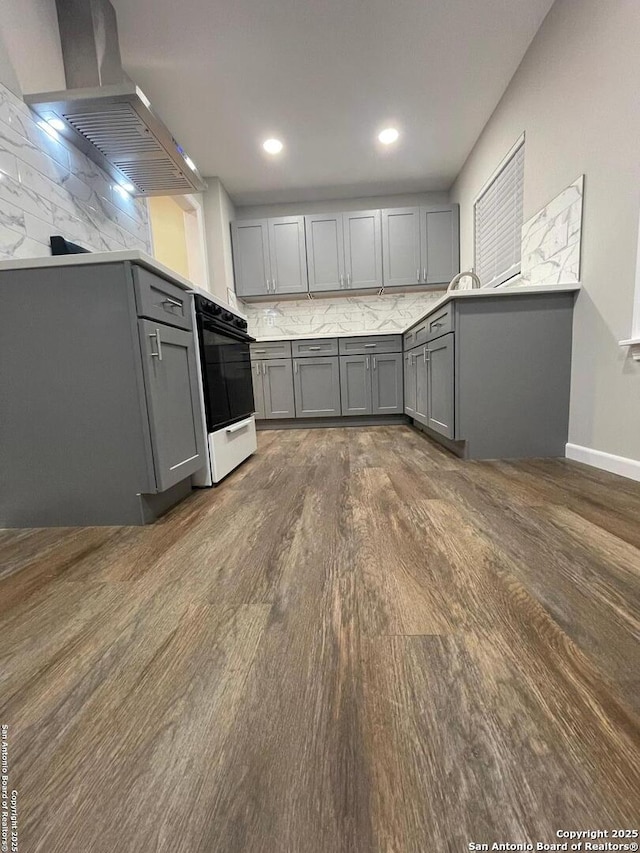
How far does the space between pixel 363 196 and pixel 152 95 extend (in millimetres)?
2221

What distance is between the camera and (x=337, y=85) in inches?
96.0

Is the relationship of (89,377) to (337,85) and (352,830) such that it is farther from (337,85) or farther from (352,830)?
(337,85)

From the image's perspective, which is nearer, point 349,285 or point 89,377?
point 89,377

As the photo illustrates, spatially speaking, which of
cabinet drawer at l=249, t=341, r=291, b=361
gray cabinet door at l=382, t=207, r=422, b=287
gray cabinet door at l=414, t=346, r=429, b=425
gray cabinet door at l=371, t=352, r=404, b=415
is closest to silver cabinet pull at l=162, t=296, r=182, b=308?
gray cabinet door at l=414, t=346, r=429, b=425

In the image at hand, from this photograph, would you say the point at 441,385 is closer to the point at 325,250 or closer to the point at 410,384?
the point at 410,384

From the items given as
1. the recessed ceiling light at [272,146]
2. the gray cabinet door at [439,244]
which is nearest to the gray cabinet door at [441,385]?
the gray cabinet door at [439,244]

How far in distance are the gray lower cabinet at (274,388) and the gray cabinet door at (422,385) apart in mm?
1362

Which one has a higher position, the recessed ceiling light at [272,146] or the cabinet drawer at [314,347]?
the recessed ceiling light at [272,146]

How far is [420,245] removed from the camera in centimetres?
378

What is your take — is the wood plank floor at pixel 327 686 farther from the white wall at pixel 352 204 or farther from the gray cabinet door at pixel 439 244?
Answer: the white wall at pixel 352 204

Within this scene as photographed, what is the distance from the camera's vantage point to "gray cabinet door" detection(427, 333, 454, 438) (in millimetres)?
2064

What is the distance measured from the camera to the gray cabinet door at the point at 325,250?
381 cm

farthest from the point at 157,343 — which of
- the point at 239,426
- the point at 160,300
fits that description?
the point at 239,426

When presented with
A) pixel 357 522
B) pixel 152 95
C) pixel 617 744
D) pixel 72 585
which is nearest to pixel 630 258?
pixel 357 522
